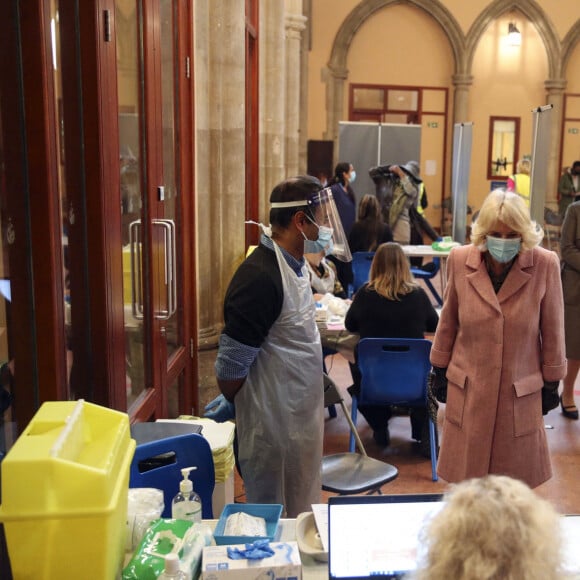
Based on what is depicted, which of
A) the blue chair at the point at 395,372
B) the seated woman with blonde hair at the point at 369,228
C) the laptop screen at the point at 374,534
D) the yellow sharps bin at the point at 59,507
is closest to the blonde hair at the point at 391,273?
the blue chair at the point at 395,372

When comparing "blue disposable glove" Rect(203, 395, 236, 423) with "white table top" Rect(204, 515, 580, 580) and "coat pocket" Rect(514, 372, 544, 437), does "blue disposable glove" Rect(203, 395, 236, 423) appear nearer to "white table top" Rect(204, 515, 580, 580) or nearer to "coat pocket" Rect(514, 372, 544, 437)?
"white table top" Rect(204, 515, 580, 580)

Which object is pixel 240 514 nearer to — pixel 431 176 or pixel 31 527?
pixel 31 527

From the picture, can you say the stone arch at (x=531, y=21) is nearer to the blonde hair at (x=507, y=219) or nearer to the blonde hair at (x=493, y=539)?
the blonde hair at (x=507, y=219)

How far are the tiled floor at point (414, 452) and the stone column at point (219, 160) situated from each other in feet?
→ 1.65

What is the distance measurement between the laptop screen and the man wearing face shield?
97 cm

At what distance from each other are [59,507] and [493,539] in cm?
92

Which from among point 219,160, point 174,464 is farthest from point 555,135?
point 174,464

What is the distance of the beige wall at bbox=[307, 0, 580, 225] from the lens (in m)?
15.6

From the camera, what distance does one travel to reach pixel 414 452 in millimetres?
4949

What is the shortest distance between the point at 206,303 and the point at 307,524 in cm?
345

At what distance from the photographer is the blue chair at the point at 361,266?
7.53 meters

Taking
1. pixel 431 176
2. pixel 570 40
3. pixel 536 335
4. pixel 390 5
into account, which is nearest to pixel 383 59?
pixel 390 5

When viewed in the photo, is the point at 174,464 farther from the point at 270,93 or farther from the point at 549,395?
the point at 270,93

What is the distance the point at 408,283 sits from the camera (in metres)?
4.82
